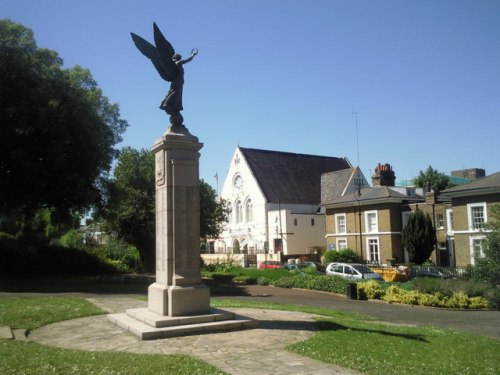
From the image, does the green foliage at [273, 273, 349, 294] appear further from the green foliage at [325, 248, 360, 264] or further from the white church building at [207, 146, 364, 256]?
the white church building at [207, 146, 364, 256]

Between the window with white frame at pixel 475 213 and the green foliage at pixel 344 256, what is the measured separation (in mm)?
12042

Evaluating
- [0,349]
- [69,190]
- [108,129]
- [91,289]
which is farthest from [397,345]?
[108,129]

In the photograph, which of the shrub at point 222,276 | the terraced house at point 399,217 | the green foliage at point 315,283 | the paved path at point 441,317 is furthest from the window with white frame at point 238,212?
the paved path at point 441,317

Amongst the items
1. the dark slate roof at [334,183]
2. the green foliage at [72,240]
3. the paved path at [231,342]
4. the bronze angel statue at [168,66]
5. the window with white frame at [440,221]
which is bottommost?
the paved path at [231,342]

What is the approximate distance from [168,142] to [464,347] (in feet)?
27.6

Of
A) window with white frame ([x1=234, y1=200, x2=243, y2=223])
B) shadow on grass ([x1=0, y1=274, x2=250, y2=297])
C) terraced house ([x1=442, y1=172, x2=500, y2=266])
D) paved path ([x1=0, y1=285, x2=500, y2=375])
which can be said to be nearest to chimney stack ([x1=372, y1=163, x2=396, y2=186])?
terraced house ([x1=442, y1=172, x2=500, y2=266])

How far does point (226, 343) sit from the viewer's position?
30.4ft

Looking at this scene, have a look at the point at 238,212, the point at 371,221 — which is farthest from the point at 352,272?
the point at 238,212

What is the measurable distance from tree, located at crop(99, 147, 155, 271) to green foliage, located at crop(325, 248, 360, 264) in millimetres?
16864

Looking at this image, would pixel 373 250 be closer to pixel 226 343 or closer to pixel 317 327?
pixel 317 327

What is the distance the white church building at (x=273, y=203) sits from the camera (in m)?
57.0

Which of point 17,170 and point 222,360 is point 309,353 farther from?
point 17,170

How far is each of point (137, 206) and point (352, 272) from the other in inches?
782

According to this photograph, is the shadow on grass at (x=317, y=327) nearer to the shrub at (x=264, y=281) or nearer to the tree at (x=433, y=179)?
the shrub at (x=264, y=281)
